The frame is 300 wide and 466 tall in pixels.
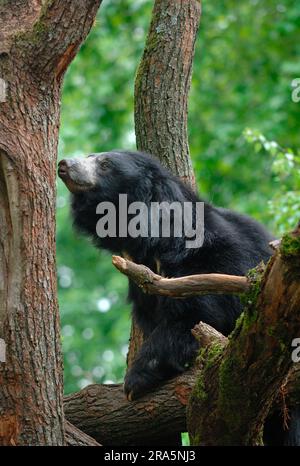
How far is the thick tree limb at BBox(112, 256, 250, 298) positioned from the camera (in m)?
3.55

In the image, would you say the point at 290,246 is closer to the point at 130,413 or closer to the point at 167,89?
the point at 130,413

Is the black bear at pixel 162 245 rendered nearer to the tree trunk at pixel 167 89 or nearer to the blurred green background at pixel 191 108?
the tree trunk at pixel 167 89

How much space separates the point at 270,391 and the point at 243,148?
34.3ft

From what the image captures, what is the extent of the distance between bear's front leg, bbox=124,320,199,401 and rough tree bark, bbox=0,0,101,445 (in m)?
0.85

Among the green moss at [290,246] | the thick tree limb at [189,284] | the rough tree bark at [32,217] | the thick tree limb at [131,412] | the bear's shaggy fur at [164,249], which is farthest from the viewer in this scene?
the bear's shaggy fur at [164,249]

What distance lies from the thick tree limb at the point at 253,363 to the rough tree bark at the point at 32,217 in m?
0.70

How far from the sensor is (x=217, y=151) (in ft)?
46.2

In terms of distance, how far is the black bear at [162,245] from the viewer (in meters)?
5.30

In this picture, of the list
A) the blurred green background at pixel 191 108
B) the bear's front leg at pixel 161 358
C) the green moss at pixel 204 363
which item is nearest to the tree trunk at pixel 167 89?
the bear's front leg at pixel 161 358

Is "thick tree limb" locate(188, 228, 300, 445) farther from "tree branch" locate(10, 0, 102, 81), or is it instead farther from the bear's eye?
the bear's eye

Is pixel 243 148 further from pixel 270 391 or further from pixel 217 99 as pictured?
pixel 270 391

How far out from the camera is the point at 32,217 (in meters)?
4.35

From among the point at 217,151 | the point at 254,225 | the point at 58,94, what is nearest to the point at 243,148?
the point at 217,151

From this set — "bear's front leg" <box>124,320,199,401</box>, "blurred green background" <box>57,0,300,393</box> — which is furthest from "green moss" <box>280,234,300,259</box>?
"blurred green background" <box>57,0,300,393</box>
